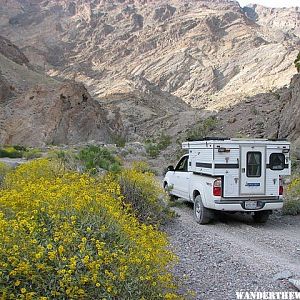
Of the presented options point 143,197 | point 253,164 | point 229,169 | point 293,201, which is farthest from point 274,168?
point 143,197

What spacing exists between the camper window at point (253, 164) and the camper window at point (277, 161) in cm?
29

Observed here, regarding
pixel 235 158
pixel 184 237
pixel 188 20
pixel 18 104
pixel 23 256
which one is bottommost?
pixel 184 237

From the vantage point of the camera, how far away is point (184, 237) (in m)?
8.97

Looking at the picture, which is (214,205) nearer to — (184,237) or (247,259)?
(184,237)

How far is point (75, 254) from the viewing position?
4445 mm

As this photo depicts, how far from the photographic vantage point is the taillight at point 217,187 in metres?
9.79

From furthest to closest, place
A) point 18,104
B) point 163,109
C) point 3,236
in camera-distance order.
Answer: point 163,109 < point 18,104 < point 3,236

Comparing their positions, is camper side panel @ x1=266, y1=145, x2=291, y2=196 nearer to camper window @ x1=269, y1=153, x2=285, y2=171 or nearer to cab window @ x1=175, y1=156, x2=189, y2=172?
camper window @ x1=269, y1=153, x2=285, y2=171

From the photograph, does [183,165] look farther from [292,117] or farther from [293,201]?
[292,117]

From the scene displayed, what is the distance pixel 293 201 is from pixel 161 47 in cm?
12323

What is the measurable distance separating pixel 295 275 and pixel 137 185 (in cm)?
417

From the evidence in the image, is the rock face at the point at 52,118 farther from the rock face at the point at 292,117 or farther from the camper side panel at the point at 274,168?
the camper side panel at the point at 274,168

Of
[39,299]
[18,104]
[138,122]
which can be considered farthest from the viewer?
[138,122]

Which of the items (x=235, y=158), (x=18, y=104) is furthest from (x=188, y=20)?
(x=235, y=158)
